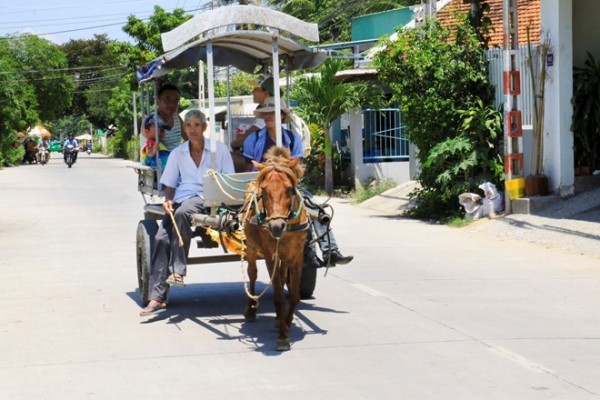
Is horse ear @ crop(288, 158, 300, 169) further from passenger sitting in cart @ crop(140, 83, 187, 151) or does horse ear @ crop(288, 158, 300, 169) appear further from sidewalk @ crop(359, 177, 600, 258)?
sidewalk @ crop(359, 177, 600, 258)

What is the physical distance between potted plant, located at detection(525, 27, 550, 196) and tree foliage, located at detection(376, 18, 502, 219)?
25.7 inches

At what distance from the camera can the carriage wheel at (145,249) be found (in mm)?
9930

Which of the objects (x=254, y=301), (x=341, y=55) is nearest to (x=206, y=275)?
(x=254, y=301)

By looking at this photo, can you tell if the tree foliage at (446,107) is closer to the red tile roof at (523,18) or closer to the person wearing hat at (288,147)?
the red tile roof at (523,18)

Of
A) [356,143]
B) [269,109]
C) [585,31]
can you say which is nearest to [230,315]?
[269,109]

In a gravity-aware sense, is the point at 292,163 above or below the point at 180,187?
above

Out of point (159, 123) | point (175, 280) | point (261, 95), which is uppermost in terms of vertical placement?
point (261, 95)

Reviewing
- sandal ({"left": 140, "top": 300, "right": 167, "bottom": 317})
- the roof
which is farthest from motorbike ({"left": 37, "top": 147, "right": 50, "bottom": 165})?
sandal ({"left": 140, "top": 300, "right": 167, "bottom": 317})

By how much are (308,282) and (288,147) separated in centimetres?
160

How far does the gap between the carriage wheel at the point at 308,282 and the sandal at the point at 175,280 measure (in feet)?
4.74

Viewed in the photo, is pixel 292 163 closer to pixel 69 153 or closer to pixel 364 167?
pixel 364 167

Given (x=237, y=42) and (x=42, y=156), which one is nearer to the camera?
(x=237, y=42)

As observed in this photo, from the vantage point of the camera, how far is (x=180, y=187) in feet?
31.5

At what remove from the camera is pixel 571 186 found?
1752 centimetres
